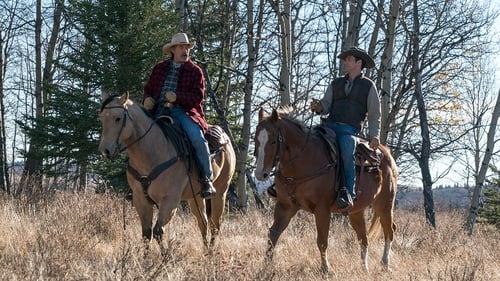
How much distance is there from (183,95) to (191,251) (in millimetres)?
2026

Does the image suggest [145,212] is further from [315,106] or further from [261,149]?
[315,106]

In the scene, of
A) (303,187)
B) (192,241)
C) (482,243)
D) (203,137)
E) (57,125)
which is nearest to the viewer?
(303,187)

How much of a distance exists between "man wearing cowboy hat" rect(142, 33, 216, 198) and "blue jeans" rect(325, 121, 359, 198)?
1657 mm

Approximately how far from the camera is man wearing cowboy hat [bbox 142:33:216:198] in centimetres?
773

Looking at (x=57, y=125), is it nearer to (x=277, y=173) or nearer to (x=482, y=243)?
(x=277, y=173)

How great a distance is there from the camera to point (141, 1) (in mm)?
14844

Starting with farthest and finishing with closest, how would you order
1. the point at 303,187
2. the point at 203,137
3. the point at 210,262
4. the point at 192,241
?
the point at 192,241
the point at 203,137
the point at 303,187
the point at 210,262

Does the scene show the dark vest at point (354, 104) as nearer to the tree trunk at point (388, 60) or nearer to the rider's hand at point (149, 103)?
the rider's hand at point (149, 103)

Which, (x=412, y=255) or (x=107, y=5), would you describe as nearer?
(x=412, y=255)

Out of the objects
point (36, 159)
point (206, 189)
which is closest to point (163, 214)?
point (206, 189)

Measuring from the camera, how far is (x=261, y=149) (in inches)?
269

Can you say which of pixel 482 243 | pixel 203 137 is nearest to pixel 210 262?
pixel 203 137

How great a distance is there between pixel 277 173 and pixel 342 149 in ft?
2.89

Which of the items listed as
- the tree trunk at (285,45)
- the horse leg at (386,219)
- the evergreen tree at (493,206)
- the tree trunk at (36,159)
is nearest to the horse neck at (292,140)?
the horse leg at (386,219)
